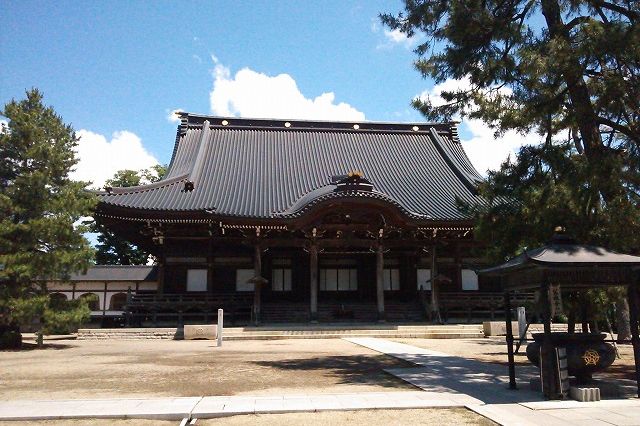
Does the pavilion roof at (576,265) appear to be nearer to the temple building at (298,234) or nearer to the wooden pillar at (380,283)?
the temple building at (298,234)

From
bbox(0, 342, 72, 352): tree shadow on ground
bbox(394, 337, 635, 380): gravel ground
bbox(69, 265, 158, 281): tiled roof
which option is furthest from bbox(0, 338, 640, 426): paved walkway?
bbox(69, 265, 158, 281): tiled roof

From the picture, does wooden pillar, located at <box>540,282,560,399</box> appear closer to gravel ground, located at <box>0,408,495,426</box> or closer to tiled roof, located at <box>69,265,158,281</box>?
gravel ground, located at <box>0,408,495,426</box>

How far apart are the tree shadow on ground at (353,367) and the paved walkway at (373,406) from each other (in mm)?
1026

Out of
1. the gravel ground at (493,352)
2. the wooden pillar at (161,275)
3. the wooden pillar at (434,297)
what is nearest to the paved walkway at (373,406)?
the gravel ground at (493,352)

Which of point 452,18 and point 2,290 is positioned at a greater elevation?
point 452,18

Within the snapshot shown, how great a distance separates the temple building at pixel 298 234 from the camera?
19891 mm

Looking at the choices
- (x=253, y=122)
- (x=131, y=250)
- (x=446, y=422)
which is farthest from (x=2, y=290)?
(x=131, y=250)

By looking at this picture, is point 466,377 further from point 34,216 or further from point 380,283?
point 34,216

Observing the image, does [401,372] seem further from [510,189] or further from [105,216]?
[105,216]

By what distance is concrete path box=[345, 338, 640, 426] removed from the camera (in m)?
5.66

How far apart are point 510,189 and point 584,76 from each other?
2.42 m

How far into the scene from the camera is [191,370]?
9828 millimetres

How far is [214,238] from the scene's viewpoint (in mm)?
21344

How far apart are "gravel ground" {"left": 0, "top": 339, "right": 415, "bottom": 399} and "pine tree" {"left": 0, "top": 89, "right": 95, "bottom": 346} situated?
53.3 inches
